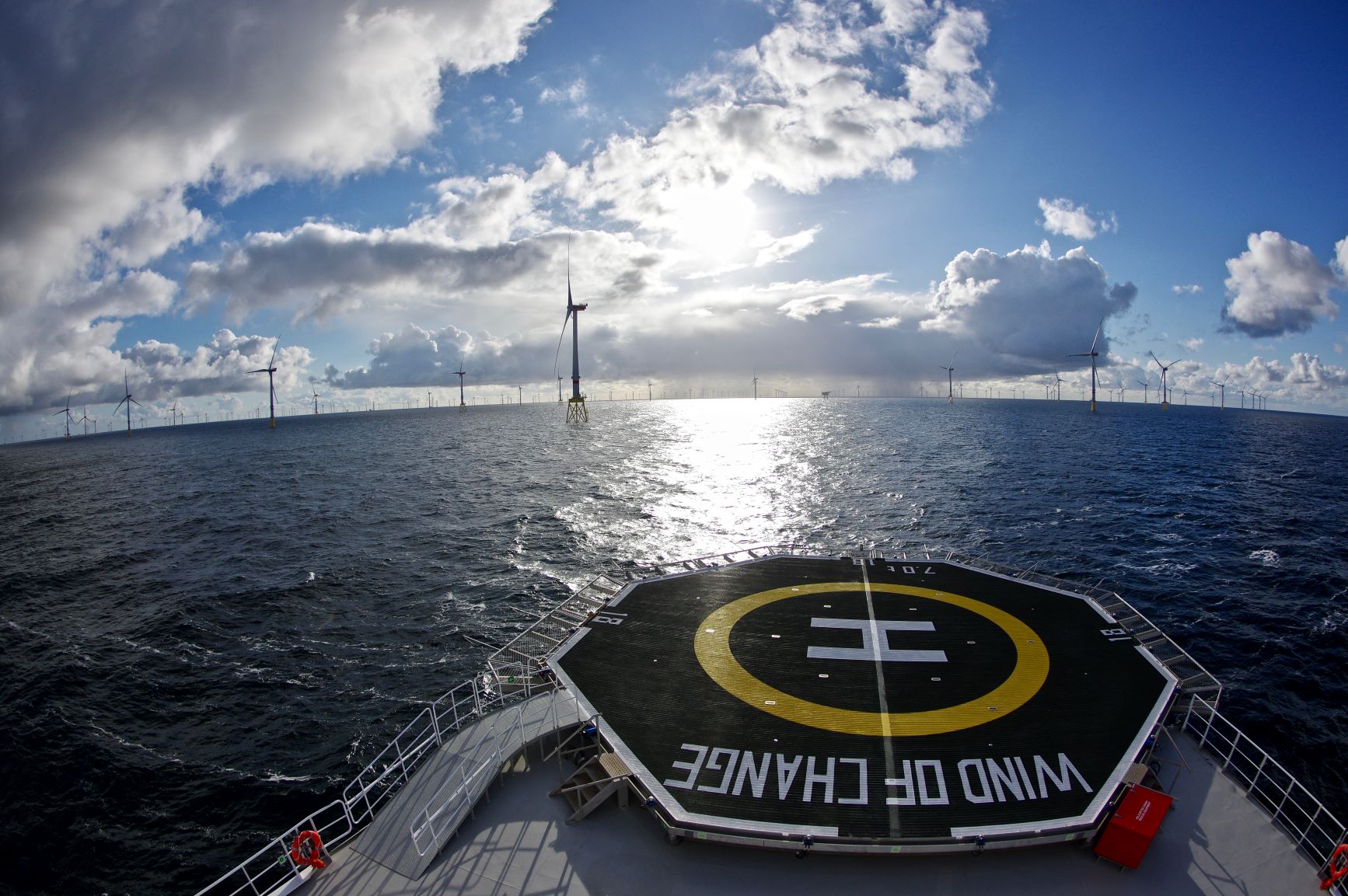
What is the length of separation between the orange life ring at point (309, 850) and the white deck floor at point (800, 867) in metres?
0.49

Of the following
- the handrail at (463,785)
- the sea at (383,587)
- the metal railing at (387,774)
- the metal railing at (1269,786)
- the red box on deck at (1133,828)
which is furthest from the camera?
the sea at (383,587)

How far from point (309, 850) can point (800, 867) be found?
13.4 metres

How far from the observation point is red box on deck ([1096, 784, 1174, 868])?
15323 millimetres

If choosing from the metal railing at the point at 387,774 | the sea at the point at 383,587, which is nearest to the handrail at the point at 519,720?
the metal railing at the point at 387,774

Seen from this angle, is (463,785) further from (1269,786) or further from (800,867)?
(1269,786)

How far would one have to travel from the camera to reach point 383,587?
49.4 meters

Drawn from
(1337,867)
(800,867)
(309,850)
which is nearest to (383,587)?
(309,850)

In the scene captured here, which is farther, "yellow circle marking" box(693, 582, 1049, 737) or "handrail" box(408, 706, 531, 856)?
"yellow circle marking" box(693, 582, 1049, 737)

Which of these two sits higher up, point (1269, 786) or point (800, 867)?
point (800, 867)

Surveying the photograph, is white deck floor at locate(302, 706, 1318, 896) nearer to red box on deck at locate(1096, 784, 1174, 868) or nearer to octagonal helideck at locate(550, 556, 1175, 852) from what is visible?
red box on deck at locate(1096, 784, 1174, 868)

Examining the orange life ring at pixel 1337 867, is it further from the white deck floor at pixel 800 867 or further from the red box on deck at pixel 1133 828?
the red box on deck at pixel 1133 828

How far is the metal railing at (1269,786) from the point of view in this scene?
54.9ft

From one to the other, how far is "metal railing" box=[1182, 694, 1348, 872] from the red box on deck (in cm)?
283

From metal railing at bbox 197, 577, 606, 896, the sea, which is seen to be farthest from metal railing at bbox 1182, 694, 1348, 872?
metal railing at bbox 197, 577, 606, 896
